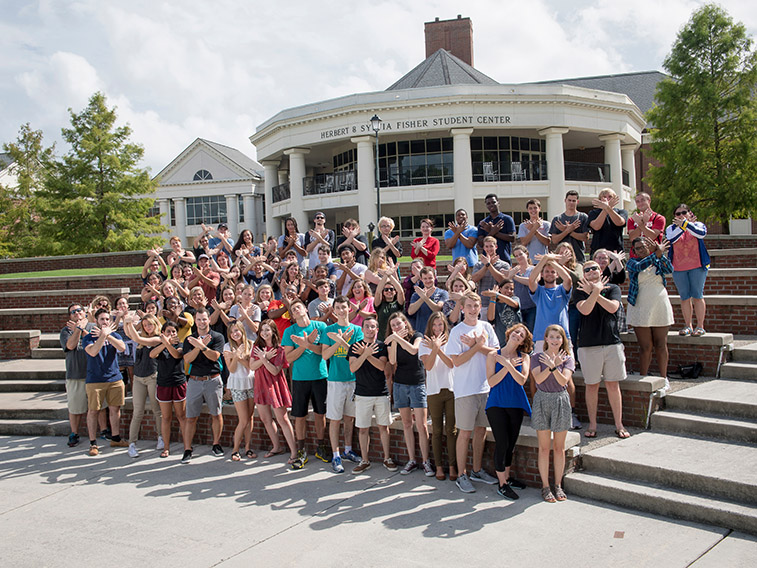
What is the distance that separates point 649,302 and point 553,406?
2404 millimetres

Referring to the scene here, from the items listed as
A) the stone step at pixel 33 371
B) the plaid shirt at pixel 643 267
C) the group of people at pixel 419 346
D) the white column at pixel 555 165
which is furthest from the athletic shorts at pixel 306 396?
the white column at pixel 555 165

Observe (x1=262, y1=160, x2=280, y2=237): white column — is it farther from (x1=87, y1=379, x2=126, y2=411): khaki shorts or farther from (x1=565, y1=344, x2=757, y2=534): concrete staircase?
(x1=565, y1=344, x2=757, y2=534): concrete staircase

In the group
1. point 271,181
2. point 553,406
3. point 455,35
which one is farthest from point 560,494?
point 455,35

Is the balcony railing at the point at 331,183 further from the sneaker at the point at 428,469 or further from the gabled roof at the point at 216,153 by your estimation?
the sneaker at the point at 428,469

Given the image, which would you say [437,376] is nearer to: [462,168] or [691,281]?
[691,281]

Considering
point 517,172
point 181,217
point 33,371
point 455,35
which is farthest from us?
point 181,217

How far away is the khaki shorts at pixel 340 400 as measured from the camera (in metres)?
7.79

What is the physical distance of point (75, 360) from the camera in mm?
9281

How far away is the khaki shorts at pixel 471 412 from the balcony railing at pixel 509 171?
27622 millimetres

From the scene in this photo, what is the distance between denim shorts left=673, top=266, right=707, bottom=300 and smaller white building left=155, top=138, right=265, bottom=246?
49560mm

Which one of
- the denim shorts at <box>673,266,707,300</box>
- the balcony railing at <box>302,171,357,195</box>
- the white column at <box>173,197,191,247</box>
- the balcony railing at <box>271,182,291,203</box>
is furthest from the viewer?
the white column at <box>173,197,191,247</box>

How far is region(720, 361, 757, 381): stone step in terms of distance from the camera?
7.95 metres

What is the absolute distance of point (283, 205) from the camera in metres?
37.9

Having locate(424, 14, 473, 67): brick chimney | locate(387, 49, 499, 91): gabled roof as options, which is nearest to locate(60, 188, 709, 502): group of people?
locate(387, 49, 499, 91): gabled roof
